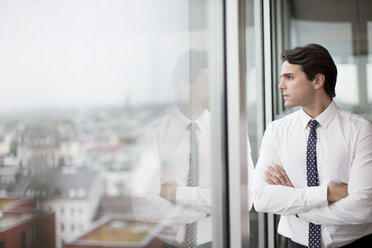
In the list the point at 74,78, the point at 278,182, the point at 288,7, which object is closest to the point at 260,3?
the point at 288,7

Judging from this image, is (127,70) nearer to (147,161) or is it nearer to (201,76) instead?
(147,161)

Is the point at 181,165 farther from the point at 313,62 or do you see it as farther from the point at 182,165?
the point at 313,62

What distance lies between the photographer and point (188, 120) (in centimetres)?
120

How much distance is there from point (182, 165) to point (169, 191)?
0.42 feet

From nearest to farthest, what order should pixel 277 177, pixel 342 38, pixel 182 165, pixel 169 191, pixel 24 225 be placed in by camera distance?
pixel 24 225 → pixel 169 191 → pixel 182 165 → pixel 277 177 → pixel 342 38

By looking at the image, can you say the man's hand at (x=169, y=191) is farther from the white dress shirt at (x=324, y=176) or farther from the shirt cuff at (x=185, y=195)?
the white dress shirt at (x=324, y=176)

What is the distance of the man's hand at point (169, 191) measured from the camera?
1.01 m

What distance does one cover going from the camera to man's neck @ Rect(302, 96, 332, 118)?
171 cm

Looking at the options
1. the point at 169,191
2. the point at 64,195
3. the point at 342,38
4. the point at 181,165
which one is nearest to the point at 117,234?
the point at 64,195

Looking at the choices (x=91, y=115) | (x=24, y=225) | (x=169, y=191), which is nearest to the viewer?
(x=24, y=225)

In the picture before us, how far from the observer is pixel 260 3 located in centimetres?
240

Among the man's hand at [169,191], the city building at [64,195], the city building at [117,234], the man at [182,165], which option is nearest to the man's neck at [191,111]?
the man at [182,165]

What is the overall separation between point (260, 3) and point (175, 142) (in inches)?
62.2

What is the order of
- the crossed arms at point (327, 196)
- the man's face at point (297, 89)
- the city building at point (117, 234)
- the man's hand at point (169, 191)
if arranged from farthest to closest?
the man's face at point (297, 89) → the crossed arms at point (327, 196) → the man's hand at point (169, 191) → the city building at point (117, 234)
